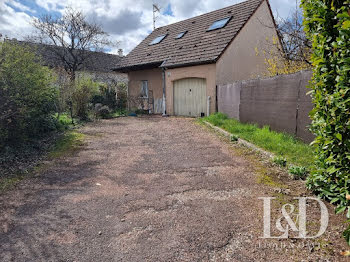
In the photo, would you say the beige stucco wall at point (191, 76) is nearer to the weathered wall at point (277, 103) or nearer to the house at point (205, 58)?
the house at point (205, 58)

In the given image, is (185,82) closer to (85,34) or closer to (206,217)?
(206,217)

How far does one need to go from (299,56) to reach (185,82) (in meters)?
6.31

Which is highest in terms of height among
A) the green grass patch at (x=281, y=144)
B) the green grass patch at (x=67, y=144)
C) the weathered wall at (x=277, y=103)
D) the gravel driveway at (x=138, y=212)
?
the weathered wall at (x=277, y=103)

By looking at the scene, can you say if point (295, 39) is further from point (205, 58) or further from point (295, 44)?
point (205, 58)

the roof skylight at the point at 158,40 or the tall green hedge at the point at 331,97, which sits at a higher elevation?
the roof skylight at the point at 158,40

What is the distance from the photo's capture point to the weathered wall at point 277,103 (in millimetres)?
5430

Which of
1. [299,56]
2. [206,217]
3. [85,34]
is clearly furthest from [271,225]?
[85,34]

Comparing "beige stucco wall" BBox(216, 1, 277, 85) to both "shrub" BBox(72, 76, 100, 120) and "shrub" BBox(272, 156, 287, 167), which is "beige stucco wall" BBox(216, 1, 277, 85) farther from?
"shrub" BBox(272, 156, 287, 167)

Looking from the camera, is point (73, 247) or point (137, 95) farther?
point (137, 95)

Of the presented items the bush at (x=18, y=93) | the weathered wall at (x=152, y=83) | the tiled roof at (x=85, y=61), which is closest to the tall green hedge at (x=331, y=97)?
the bush at (x=18, y=93)

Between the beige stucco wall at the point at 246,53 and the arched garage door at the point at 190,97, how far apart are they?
1208mm

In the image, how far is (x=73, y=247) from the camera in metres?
2.31

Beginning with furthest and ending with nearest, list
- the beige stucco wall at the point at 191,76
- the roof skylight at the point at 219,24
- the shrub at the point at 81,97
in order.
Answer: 1. the roof skylight at the point at 219,24
2. the beige stucco wall at the point at 191,76
3. the shrub at the point at 81,97

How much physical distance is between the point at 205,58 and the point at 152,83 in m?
5.54
